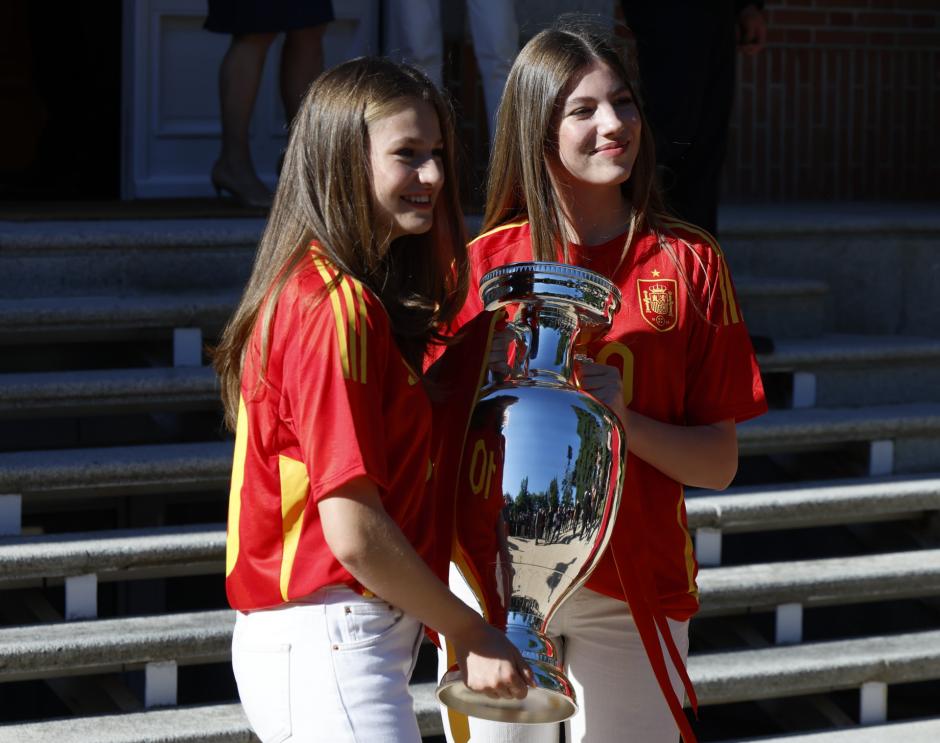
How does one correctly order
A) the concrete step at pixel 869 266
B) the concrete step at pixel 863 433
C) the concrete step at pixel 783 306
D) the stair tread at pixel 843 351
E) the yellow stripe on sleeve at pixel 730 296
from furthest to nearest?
the concrete step at pixel 869 266
the concrete step at pixel 783 306
the stair tread at pixel 843 351
the concrete step at pixel 863 433
the yellow stripe on sleeve at pixel 730 296

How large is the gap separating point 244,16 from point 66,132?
3357mm

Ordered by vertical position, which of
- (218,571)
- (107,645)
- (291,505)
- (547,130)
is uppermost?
(547,130)

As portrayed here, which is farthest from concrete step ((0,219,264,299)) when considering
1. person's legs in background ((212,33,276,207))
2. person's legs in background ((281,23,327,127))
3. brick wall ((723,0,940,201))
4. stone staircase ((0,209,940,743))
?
brick wall ((723,0,940,201))

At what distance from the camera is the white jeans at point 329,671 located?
1.88m

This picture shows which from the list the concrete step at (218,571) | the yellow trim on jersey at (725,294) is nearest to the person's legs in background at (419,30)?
the concrete step at (218,571)

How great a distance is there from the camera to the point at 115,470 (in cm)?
384

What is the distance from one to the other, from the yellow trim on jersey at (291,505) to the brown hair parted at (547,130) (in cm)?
64

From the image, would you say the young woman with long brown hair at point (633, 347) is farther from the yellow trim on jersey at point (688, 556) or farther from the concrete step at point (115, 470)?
the concrete step at point (115, 470)

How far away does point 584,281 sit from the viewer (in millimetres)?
1994

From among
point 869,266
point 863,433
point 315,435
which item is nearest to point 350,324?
point 315,435

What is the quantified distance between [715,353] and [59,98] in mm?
6537

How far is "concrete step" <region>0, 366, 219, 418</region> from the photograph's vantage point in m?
4.01

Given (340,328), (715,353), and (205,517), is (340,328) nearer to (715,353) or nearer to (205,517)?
(715,353)

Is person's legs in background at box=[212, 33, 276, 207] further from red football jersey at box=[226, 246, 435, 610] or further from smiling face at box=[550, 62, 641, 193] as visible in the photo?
red football jersey at box=[226, 246, 435, 610]
